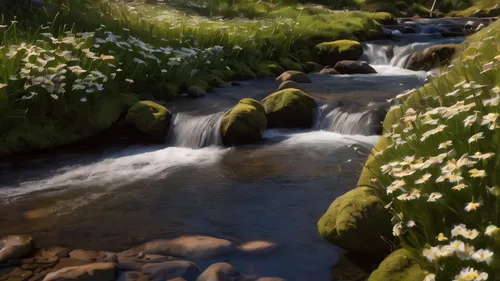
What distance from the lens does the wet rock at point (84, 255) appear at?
14.7 ft

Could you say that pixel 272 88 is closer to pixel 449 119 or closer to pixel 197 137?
pixel 197 137

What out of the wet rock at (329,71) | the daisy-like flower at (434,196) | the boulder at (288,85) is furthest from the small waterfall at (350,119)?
the daisy-like flower at (434,196)

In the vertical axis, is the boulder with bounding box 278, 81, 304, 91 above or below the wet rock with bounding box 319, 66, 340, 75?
above

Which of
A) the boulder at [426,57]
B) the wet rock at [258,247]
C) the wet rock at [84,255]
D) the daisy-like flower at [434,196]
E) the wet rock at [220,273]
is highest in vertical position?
the daisy-like flower at [434,196]

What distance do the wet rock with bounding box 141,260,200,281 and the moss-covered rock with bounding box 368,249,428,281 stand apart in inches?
56.0

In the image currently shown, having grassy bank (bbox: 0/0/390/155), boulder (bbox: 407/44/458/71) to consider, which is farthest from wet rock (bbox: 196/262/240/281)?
boulder (bbox: 407/44/458/71)

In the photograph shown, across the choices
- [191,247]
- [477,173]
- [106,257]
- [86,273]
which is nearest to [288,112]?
[191,247]

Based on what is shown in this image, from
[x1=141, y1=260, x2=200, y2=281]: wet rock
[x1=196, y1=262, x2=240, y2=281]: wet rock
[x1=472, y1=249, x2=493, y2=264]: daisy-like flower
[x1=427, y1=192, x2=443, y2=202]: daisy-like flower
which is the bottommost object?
[x1=141, y1=260, x2=200, y2=281]: wet rock

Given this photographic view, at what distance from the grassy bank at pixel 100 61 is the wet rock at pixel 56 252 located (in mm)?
3956

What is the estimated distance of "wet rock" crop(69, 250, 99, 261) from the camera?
4.49 meters

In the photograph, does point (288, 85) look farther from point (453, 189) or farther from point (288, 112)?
point (453, 189)

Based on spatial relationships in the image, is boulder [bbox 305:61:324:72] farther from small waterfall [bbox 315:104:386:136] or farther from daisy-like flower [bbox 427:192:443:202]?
daisy-like flower [bbox 427:192:443:202]

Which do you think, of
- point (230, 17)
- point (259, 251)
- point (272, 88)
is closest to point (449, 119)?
point (259, 251)

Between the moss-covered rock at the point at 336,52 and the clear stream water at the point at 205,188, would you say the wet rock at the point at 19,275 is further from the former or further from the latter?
the moss-covered rock at the point at 336,52
